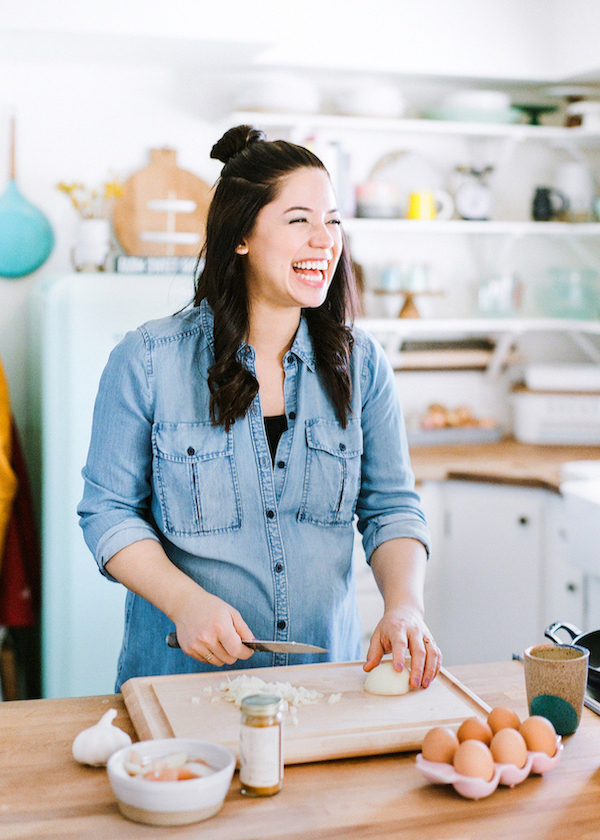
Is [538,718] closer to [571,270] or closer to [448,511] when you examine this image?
[448,511]

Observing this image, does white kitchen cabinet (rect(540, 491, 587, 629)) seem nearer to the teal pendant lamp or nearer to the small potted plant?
the small potted plant

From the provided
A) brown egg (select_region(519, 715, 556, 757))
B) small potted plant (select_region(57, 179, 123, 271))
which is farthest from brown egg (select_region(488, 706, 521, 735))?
small potted plant (select_region(57, 179, 123, 271))

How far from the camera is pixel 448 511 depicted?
3068 millimetres

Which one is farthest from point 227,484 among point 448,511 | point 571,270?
point 571,270

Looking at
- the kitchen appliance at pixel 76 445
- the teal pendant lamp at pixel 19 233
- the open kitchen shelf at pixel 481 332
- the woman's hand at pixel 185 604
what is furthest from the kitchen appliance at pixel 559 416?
the woman's hand at pixel 185 604

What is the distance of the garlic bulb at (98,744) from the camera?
105 centimetres

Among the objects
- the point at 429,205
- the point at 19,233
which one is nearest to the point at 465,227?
the point at 429,205

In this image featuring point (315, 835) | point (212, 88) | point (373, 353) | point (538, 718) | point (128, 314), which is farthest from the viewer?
point (212, 88)

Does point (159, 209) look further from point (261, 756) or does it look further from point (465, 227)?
point (261, 756)

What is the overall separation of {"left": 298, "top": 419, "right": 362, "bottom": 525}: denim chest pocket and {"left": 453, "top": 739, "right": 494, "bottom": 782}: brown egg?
0.56 metres

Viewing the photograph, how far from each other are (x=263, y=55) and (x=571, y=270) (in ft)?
4.50

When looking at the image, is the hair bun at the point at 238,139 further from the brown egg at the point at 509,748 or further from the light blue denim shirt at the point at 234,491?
the brown egg at the point at 509,748

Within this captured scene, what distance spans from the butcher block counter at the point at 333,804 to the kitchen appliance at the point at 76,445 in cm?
143

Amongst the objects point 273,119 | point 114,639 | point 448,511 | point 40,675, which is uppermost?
point 273,119
